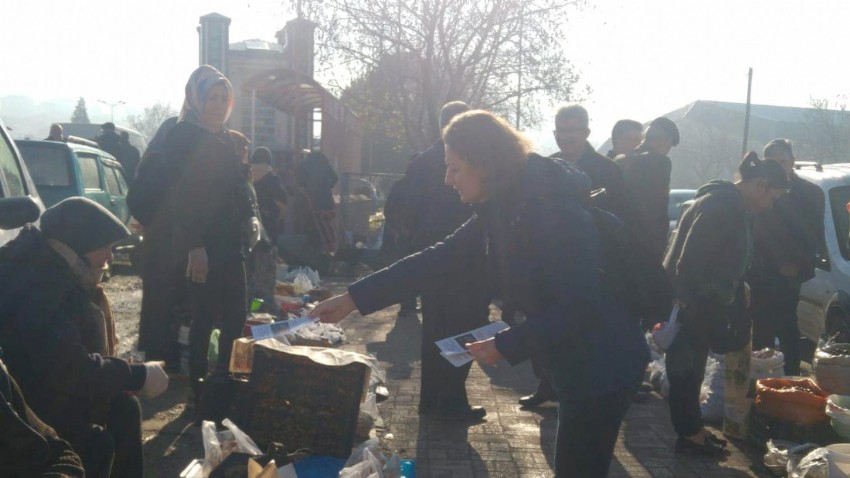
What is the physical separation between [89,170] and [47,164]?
1.74 metres

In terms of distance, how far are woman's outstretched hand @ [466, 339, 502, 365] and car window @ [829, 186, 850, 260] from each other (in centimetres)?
624

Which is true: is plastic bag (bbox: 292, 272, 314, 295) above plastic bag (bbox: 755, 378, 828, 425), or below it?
below

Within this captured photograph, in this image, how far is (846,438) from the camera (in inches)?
207

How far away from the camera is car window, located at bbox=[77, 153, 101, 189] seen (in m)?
14.4

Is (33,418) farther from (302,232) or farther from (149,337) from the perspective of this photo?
(302,232)

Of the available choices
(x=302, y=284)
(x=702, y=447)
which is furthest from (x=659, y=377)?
(x=302, y=284)

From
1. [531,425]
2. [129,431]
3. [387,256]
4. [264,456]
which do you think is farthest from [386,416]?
[387,256]

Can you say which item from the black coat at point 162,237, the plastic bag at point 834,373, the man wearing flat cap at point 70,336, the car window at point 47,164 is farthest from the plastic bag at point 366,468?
the car window at point 47,164

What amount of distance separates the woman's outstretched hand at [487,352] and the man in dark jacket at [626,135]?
5.54 m

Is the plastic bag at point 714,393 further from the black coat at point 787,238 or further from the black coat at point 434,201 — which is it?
the black coat at point 434,201

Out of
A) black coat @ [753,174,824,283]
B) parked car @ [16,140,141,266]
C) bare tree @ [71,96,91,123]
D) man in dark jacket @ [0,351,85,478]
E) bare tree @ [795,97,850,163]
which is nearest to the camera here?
man in dark jacket @ [0,351,85,478]

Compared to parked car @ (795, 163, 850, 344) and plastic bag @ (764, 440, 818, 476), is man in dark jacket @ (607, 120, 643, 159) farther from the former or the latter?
plastic bag @ (764, 440, 818, 476)

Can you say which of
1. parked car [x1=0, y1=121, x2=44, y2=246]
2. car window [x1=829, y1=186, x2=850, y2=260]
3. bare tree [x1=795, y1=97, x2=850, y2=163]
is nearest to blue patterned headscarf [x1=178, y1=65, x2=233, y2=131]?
parked car [x1=0, y1=121, x2=44, y2=246]

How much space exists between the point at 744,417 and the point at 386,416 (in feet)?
7.54
